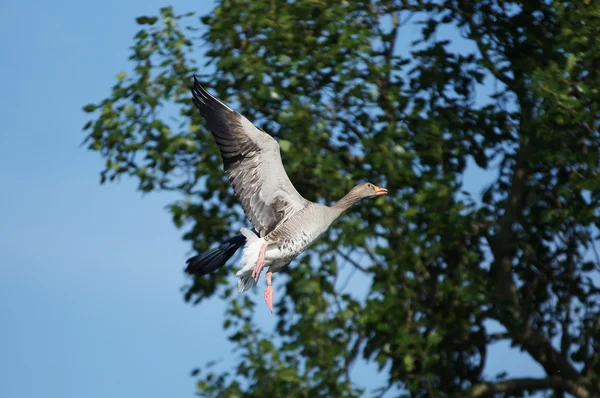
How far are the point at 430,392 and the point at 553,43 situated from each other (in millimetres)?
4247

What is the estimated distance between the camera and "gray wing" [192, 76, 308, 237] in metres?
7.71

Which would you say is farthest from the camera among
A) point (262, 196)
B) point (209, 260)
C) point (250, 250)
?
point (209, 260)

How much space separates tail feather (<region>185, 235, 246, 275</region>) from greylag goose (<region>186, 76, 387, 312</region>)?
2.38ft

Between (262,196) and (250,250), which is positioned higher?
(262,196)

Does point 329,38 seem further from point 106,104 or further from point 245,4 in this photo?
point 106,104

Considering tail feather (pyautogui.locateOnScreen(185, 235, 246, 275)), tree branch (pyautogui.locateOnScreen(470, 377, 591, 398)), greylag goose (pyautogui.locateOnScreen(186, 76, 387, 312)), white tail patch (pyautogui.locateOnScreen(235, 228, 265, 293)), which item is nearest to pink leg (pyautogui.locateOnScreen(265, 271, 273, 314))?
greylag goose (pyautogui.locateOnScreen(186, 76, 387, 312))

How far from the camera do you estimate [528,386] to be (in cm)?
1055

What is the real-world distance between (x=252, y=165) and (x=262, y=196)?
0.29 metres

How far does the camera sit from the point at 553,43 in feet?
34.5

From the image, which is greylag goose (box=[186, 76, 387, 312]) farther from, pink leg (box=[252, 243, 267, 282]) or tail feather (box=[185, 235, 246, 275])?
tail feather (box=[185, 235, 246, 275])

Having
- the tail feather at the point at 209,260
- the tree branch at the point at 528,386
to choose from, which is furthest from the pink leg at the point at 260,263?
the tree branch at the point at 528,386

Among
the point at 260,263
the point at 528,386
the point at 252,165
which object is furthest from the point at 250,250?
the point at 528,386

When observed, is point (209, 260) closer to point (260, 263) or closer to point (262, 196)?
point (262, 196)

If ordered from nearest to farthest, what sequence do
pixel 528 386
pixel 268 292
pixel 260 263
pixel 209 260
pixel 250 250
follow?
pixel 260 263
pixel 250 250
pixel 268 292
pixel 209 260
pixel 528 386
